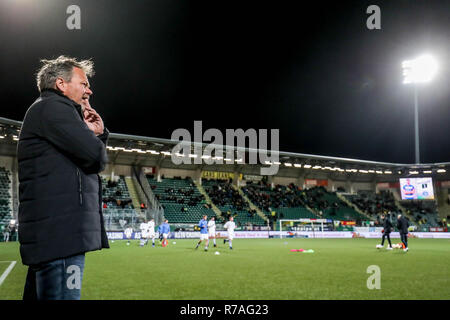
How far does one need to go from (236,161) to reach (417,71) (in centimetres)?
2646

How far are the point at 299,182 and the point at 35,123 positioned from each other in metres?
60.1

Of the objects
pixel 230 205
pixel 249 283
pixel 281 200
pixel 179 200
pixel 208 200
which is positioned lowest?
pixel 230 205

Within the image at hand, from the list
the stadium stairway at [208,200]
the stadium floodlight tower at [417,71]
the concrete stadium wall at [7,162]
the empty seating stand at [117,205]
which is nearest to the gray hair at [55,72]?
the empty seating stand at [117,205]

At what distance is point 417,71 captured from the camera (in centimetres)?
4591

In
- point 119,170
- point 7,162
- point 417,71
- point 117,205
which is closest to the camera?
point 117,205

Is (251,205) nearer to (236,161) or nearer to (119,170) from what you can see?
(236,161)

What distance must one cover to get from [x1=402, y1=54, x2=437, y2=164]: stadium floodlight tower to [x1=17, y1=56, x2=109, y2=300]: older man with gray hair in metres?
50.8

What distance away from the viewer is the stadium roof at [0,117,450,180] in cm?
4041

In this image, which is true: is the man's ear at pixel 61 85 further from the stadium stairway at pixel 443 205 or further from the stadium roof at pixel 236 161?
the stadium stairway at pixel 443 205

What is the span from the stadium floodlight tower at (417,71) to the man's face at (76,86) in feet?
165

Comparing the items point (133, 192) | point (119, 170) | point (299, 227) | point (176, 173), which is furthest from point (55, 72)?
point (176, 173)

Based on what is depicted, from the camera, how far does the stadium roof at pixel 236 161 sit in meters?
40.4

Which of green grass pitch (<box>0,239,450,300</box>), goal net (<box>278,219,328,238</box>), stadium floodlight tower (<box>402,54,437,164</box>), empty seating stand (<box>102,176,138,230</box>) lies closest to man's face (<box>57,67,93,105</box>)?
green grass pitch (<box>0,239,450,300</box>)
